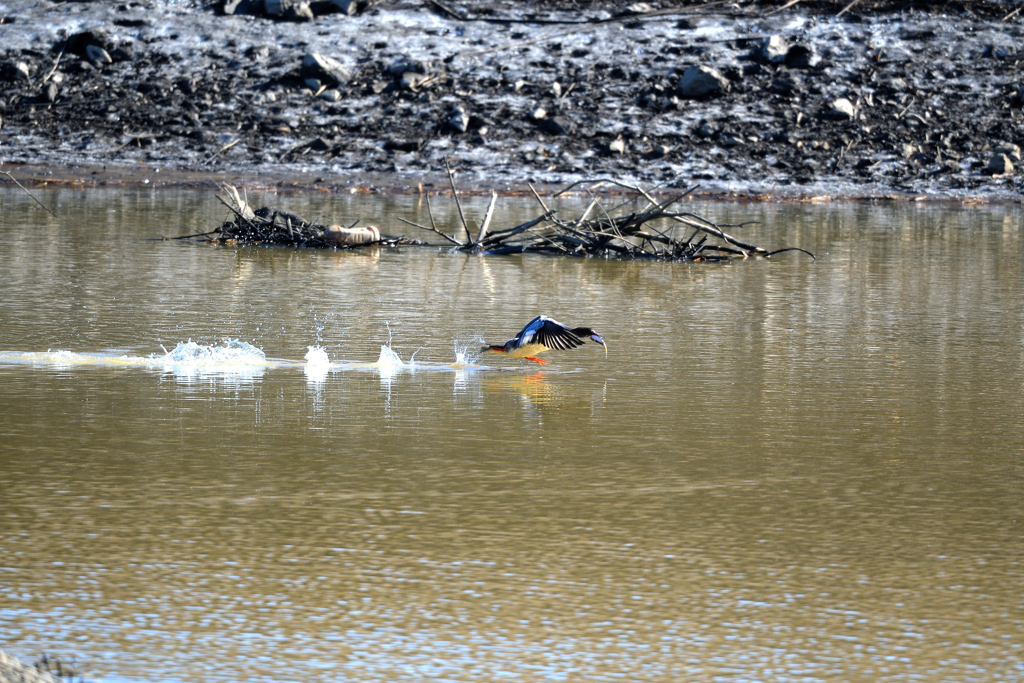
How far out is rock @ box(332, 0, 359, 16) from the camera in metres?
34.7

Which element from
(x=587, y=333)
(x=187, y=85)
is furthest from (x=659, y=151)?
(x=587, y=333)

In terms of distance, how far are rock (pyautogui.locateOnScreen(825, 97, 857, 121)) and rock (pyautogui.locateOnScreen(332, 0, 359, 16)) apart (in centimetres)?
1125

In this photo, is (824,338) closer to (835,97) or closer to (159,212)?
(159,212)

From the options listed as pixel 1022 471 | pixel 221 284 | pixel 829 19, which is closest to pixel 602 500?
pixel 1022 471

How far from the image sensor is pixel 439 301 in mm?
12438

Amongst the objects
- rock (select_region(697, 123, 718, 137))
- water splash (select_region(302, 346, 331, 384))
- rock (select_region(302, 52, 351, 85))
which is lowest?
water splash (select_region(302, 346, 331, 384))

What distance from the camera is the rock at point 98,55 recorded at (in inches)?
1318

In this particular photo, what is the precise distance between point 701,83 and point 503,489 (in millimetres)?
25698

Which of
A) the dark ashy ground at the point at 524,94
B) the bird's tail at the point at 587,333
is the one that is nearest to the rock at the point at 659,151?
the dark ashy ground at the point at 524,94

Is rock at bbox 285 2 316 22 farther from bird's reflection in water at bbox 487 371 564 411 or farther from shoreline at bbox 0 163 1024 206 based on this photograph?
bird's reflection in water at bbox 487 371 564 411

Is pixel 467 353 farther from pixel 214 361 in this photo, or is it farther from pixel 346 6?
pixel 346 6

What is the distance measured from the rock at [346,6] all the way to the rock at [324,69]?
2641 millimetres

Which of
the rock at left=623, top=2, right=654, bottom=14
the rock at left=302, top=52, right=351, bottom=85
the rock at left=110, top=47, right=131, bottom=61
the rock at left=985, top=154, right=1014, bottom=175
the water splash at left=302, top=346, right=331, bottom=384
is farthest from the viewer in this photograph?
the rock at left=623, top=2, right=654, bottom=14

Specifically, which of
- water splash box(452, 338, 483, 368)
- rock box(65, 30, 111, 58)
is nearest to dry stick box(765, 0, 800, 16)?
rock box(65, 30, 111, 58)
